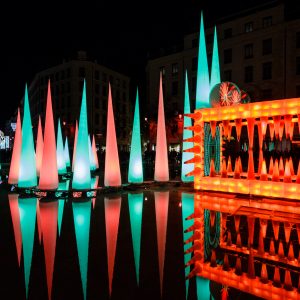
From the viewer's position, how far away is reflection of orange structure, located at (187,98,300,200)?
479 inches

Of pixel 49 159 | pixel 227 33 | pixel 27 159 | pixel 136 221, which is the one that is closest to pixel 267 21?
pixel 227 33

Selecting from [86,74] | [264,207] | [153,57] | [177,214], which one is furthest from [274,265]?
[86,74]

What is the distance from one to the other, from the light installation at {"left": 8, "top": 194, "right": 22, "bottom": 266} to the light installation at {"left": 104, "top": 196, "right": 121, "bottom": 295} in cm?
168

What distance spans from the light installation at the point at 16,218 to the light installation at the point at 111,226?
5.50ft

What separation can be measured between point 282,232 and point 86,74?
5054 cm

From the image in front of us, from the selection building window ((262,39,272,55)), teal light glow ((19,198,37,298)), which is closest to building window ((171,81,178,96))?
building window ((262,39,272,55))

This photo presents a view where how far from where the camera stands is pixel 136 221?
9.45 m

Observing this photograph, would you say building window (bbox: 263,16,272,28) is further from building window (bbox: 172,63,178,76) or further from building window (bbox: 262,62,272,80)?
building window (bbox: 172,63,178,76)

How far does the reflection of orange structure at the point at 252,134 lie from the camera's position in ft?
39.9

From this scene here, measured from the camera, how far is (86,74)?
180 ft

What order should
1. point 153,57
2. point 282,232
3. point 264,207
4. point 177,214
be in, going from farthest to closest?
point 153,57 < point 264,207 < point 177,214 < point 282,232

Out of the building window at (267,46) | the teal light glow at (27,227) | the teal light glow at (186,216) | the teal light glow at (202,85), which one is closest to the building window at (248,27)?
the building window at (267,46)

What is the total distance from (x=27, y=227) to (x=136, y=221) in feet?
9.17

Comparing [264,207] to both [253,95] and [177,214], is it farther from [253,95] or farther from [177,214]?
[253,95]
